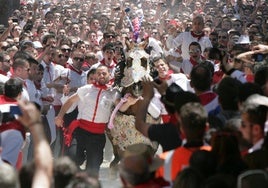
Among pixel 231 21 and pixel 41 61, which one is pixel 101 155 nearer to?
pixel 41 61

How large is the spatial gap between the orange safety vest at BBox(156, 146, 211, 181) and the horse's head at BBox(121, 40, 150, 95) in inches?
152

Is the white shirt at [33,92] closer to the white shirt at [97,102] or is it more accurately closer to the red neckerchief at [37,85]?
the red neckerchief at [37,85]

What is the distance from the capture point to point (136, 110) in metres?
9.89

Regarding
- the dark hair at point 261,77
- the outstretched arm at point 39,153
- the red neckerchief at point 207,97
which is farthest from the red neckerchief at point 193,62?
the outstretched arm at point 39,153

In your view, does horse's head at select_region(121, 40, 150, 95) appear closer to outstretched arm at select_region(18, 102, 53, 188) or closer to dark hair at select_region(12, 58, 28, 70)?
dark hair at select_region(12, 58, 28, 70)

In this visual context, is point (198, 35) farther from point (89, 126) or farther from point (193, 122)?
point (193, 122)

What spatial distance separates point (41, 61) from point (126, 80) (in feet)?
7.28

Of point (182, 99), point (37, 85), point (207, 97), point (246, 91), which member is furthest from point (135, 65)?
point (182, 99)

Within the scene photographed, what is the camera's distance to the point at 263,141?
6.29m

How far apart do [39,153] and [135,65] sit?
16.6 feet

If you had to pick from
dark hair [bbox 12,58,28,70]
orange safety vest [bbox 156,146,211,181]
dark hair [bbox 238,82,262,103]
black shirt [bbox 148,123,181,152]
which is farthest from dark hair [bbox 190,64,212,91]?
dark hair [bbox 12,58,28,70]

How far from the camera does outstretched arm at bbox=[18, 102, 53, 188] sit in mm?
5164

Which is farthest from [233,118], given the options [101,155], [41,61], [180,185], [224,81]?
[41,61]

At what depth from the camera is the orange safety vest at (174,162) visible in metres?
6.11
